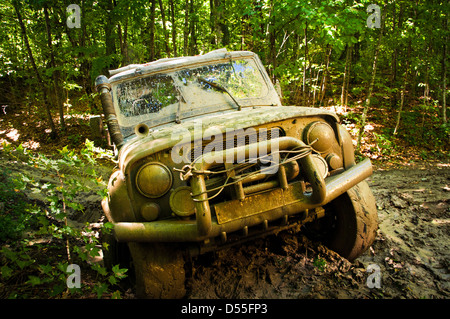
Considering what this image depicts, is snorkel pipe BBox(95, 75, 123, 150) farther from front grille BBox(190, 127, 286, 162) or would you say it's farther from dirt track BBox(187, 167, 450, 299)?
dirt track BBox(187, 167, 450, 299)

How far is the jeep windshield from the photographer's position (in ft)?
10.0

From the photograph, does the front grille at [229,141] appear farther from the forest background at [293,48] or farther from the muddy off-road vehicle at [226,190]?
the forest background at [293,48]

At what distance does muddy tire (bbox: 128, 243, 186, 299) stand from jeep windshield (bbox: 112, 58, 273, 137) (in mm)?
1374

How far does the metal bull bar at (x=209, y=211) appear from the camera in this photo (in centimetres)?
185

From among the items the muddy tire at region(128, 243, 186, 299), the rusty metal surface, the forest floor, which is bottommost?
the forest floor

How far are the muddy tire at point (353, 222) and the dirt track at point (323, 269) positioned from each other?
13cm

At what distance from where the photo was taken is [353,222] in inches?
102

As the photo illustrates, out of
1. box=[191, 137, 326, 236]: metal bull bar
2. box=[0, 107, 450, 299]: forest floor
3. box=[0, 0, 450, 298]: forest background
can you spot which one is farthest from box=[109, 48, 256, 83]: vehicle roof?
box=[0, 0, 450, 298]: forest background

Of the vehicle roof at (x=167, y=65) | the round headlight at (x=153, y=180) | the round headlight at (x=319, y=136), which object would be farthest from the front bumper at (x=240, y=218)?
the vehicle roof at (x=167, y=65)

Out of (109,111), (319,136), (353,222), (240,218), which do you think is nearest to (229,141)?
(240,218)

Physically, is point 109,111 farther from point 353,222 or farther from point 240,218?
point 353,222

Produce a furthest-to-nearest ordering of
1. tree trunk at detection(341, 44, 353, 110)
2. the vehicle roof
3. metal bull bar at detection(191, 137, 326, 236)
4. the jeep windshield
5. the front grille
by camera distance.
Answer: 1. tree trunk at detection(341, 44, 353, 110)
2. the vehicle roof
3. the jeep windshield
4. the front grille
5. metal bull bar at detection(191, 137, 326, 236)
